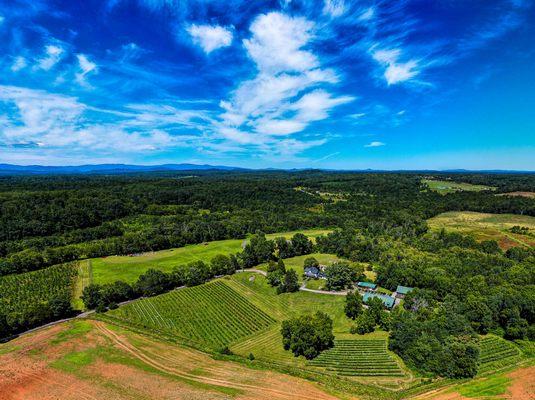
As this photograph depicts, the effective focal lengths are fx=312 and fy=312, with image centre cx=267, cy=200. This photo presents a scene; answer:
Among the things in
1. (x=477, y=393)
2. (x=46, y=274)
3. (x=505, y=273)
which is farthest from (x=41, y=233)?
(x=505, y=273)

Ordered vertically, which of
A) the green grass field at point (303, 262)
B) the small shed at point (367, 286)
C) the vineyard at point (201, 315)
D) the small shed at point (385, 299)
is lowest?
the vineyard at point (201, 315)

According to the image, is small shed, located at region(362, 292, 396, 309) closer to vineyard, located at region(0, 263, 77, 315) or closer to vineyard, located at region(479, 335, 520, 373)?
vineyard, located at region(479, 335, 520, 373)

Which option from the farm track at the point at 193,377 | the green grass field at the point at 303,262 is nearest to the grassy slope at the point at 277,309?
the green grass field at the point at 303,262

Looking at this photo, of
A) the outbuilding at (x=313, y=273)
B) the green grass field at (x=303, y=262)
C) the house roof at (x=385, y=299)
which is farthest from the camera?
the outbuilding at (x=313, y=273)

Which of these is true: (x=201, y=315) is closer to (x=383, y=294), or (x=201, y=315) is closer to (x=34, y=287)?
(x=383, y=294)

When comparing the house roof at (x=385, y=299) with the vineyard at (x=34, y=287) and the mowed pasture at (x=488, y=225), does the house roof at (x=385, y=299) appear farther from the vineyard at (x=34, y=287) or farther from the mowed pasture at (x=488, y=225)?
the vineyard at (x=34, y=287)

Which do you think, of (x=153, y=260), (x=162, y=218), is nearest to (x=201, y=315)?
(x=153, y=260)

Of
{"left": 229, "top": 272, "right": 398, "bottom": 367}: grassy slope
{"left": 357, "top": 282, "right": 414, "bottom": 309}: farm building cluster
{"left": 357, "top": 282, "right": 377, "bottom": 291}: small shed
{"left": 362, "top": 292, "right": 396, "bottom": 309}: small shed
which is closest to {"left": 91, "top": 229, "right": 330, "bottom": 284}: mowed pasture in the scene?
{"left": 229, "top": 272, "right": 398, "bottom": 367}: grassy slope
